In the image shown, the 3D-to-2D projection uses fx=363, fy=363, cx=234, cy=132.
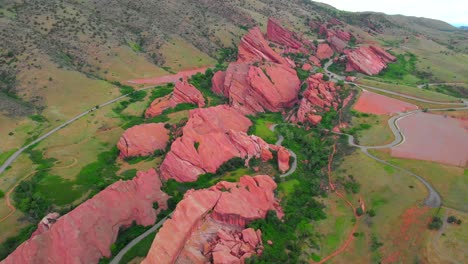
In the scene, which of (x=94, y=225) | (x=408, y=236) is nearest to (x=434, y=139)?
(x=408, y=236)

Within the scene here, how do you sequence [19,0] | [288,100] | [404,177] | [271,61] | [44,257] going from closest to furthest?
1. [44,257]
2. [404,177]
3. [288,100]
4. [271,61]
5. [19,0]

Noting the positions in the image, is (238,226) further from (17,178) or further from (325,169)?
(17,178)

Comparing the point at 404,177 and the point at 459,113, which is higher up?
the point at 459,113

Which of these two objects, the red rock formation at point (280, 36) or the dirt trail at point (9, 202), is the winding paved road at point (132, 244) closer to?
the dirt trail at point (9, 202)

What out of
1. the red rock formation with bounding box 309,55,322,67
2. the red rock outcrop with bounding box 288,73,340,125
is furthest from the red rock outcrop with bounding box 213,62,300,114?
the red rock formation with bounding box 309,55,322,67

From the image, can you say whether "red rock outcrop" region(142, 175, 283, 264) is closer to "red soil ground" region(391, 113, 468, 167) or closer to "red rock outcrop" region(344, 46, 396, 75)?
"red soil ground" region(391, 113, 468, 167)

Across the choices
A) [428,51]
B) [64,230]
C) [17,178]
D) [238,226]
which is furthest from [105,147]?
[428,51]
